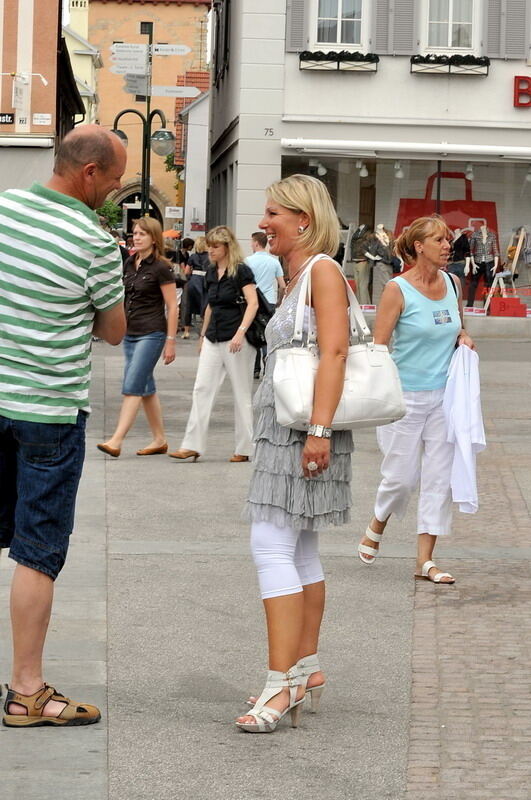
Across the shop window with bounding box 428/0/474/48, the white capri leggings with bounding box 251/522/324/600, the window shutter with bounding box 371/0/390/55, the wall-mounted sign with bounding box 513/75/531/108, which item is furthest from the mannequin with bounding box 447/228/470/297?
the white capri leggings with bounding box 251/522/324/600

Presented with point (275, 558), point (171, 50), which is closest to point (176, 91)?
point (171, 50)

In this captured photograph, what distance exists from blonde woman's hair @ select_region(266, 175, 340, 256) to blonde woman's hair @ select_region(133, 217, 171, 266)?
6.43 meters

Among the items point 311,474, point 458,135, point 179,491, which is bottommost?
point 179,491

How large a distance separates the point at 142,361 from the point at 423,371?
4.51 metres

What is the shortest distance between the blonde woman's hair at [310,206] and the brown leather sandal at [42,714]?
1683 millimetres

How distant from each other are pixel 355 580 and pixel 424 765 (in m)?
A: 2.86

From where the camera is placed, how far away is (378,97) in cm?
2894

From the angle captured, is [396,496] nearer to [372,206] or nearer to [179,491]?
[179,491]

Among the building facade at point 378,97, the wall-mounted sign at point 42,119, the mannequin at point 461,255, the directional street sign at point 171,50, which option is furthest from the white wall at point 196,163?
the directional street sign at point 171,50

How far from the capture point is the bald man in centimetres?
482

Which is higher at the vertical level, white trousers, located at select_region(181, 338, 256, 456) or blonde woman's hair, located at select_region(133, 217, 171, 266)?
blonde woman's hair, located at select_region(133, 217, 171, 266)

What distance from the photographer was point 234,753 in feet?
15.6

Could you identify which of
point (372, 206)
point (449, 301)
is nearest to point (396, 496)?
point (449, 301)

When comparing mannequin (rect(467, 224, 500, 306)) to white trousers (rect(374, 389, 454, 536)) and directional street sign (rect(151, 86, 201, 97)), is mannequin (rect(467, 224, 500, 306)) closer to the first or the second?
directional street sign (rect(151, 86, 201, 97))
